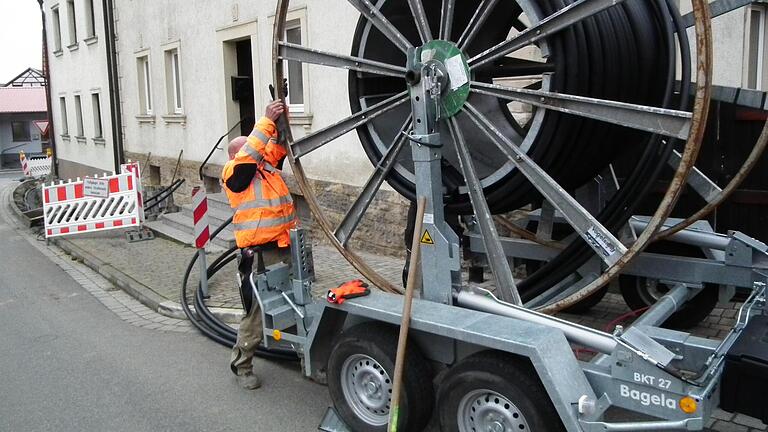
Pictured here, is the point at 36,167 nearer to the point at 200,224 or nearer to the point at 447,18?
the point at 200,224

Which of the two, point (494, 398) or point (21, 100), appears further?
point (21, 100)

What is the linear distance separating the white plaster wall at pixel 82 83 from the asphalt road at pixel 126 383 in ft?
42.7

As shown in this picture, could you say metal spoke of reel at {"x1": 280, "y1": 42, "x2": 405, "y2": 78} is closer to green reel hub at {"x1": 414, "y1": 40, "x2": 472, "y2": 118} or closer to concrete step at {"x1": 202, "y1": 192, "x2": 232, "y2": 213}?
green reel hub at {"x1": 414, "y1": 40, "x2": 472, "y2": 118}

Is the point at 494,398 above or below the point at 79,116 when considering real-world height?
below

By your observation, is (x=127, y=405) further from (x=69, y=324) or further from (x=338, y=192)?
(x=338, y=192)

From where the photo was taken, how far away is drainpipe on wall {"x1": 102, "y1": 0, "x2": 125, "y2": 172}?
18031 mm

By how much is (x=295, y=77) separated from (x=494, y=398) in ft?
27.0

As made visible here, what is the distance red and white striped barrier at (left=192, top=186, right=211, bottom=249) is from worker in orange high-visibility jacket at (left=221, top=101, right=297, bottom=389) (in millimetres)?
2725

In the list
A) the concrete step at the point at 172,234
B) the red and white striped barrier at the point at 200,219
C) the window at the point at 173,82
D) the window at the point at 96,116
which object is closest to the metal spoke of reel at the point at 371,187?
the red and white striped barrier at the point at 200,219

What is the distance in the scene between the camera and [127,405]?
4.97 m

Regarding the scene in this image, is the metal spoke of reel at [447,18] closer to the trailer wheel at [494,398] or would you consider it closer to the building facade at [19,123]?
the trailer wheel at [494,398]

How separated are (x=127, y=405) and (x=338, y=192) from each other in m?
5.26

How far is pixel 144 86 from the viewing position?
17.2m

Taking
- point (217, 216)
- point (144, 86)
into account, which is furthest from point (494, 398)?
point (144, 86)
